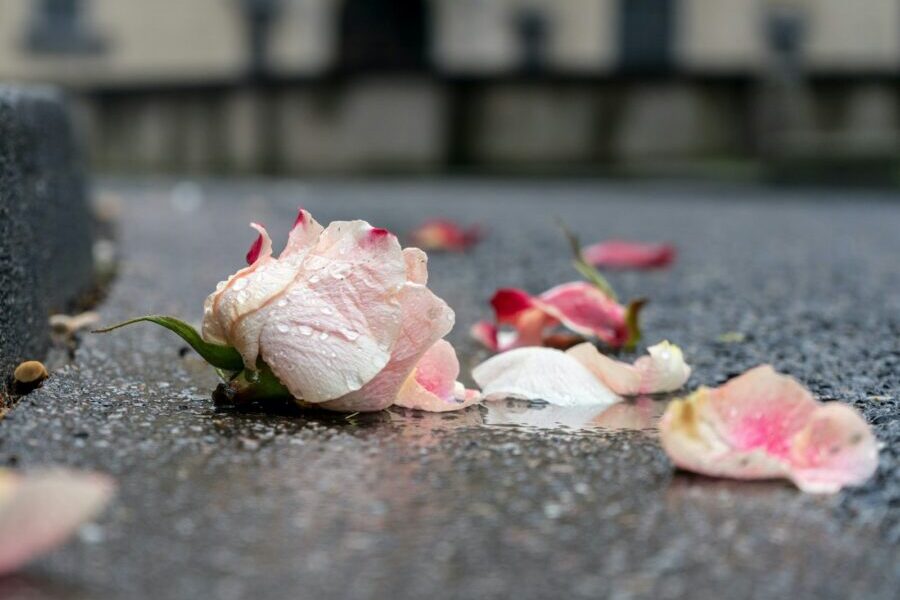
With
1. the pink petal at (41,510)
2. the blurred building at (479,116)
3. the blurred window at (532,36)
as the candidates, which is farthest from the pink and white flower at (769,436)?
the blurred window at (532,36)

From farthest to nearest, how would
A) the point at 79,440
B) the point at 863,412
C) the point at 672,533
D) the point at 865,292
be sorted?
the point at 865,292, the point at 863,412, the point at 79,440, the point at 672,533

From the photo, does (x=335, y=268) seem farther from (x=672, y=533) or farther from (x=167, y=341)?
(x=167, y=341)

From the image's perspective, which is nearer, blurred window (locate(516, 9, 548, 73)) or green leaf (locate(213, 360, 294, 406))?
green leaf (locate(213, 360, 294, 406))

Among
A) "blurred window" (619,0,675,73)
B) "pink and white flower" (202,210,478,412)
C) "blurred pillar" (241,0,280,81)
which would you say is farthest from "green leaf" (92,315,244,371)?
"blurred window" (619,0,675,73)

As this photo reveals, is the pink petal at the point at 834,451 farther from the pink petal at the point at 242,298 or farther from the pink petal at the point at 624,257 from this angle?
the pink petal at the point at 624,257

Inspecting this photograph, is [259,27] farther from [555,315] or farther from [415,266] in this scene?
[415,266]

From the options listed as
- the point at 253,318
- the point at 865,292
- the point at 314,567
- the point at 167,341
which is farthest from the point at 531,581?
the point at 865,292

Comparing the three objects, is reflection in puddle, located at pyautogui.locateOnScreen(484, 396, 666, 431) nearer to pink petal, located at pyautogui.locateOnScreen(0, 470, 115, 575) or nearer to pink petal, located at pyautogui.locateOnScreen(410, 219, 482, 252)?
pink petal, located at pyautogui.locateOnScreen(0, 470, 115, 575)
